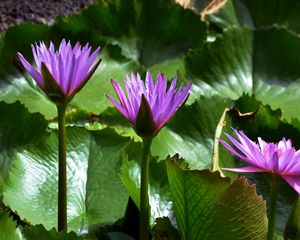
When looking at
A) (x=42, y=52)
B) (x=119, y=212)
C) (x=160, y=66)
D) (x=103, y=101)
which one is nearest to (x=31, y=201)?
(x=119, y=212)

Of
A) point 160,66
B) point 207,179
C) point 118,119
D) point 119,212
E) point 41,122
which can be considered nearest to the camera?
point 207,179

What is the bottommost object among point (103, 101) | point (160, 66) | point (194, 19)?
point (103, 101)

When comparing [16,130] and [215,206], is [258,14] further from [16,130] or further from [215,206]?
[215,206]

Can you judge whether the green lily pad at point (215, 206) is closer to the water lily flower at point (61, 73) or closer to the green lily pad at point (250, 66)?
the water lily flower at point (61, 73)

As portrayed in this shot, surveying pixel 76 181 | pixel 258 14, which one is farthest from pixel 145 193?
pixel 258 14

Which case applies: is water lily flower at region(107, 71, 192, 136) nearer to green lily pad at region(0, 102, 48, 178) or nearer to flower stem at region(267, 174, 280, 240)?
flower stem at region(267, 174, 280, 240)

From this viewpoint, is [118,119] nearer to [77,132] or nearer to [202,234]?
[77,132]
